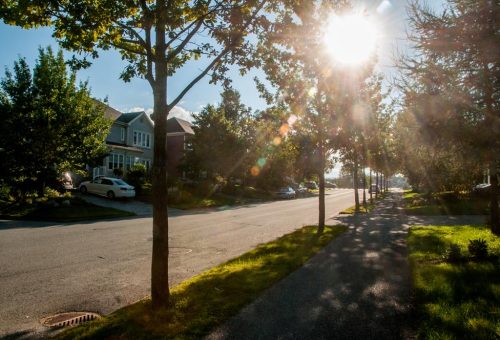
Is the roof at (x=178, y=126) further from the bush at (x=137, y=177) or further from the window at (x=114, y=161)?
the bush at (x=137, y=177)

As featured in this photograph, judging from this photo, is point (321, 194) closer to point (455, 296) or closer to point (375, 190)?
point (455, 296)

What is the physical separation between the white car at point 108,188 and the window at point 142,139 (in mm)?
12904

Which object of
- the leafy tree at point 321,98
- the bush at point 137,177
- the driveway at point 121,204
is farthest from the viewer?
the bush at point 137,177

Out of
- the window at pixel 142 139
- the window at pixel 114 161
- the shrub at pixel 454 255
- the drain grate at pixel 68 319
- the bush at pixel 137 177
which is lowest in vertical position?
the drain grate at pixel 68 319

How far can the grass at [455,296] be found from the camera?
457cm

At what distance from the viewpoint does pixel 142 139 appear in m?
44.2

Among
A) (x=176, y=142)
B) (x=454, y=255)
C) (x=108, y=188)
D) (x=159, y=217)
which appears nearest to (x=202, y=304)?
(x=159, y=217)

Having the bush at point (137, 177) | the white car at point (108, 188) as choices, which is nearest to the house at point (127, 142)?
the bush at point (137, 177)

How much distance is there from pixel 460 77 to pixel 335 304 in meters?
6.93

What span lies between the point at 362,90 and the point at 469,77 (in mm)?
7772

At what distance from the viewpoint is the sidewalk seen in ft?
15.5

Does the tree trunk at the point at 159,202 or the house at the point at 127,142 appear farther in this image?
the house at the point at 127,142

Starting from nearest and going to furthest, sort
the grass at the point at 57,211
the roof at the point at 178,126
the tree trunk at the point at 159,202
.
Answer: the tree trunk at the point at 159,202 < the grass at the point at 57,211 < the roof at the point at 178,126

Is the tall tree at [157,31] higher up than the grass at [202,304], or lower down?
higher up
